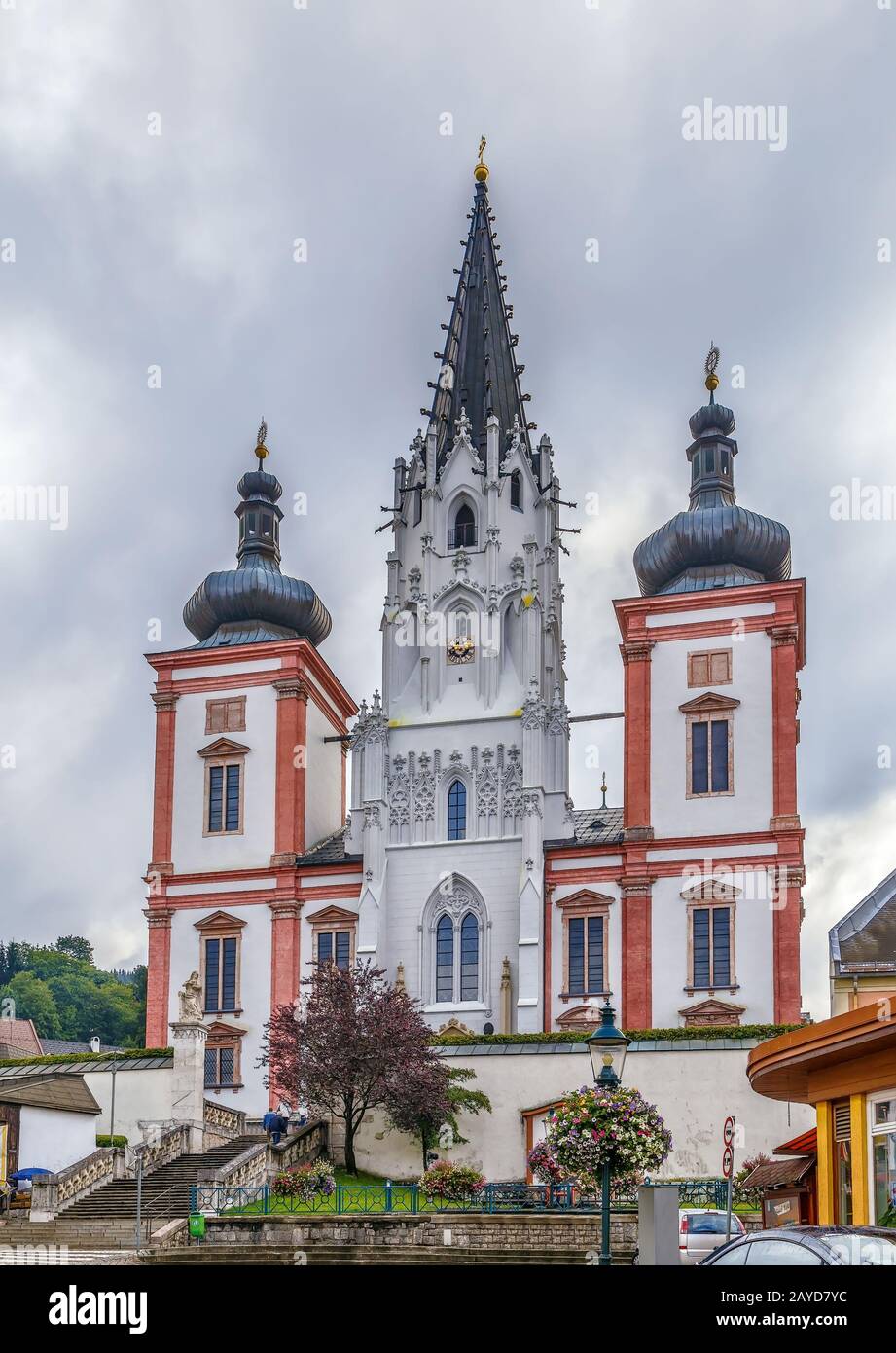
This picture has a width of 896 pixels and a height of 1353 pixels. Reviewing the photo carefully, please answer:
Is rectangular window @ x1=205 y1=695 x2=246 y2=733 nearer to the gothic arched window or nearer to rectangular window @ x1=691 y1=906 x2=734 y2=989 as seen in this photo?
the gothic arched window

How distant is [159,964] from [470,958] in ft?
32.9

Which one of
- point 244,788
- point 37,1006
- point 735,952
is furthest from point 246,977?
point 37,1006

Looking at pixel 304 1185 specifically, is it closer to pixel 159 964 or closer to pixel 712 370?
pixel 159 964

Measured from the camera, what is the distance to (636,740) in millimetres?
52781

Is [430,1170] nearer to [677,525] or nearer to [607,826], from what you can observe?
[607,826]

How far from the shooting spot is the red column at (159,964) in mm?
54250

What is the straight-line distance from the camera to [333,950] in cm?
5403

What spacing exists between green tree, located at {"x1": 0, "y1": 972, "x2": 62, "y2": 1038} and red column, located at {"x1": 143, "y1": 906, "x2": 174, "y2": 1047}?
59.9 m

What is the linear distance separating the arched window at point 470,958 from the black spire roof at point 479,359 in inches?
Answer: 622

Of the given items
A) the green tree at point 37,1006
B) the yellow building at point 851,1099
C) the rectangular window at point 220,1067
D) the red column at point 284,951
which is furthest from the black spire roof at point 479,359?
the green tree at point 37,1006

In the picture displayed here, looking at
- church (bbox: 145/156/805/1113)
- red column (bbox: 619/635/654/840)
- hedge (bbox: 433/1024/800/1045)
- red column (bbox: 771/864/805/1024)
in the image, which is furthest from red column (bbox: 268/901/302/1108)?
red column (bbox: 771/864/805/1024)

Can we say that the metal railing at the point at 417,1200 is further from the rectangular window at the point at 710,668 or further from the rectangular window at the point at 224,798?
the rectangular window at the point at 224,798

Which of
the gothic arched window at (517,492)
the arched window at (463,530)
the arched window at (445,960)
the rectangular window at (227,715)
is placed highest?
the gothic arched window at (517,492)
